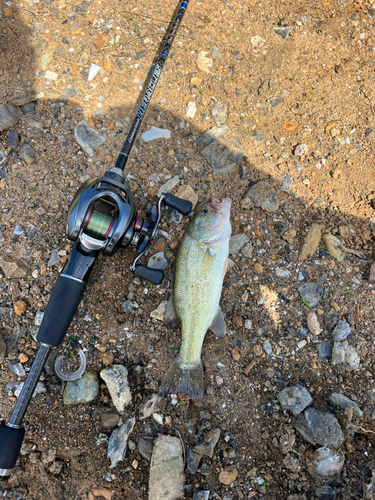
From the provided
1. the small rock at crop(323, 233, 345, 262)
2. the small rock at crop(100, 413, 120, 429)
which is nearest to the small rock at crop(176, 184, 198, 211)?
the small rock at crop(323, 233, 345, 262)

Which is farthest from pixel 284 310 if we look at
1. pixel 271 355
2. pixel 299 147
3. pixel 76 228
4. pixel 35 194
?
pixel 35 194

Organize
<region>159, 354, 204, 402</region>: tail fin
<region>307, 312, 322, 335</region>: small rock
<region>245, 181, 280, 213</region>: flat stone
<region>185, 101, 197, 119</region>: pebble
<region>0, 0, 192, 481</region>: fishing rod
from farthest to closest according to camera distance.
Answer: <region>185, 101, 197, 119</region>: pebble < <region>245, 181, 280, 213</region>: flat stone < <region>307, 312, 322, 335</region>: small rock < <region>159, 354, 204, 402</region>: tail fin < <region>0, 0, 192, 481</region>: fishing rod

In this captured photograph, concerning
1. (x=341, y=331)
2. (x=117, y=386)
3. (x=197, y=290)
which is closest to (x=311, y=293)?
(x=341, y=331)

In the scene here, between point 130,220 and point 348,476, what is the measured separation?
131 inches

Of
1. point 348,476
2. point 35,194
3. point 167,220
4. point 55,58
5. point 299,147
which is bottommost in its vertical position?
point 348,476

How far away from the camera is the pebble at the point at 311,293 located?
12.1ft

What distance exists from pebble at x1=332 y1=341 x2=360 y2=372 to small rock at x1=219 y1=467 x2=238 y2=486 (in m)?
1.54

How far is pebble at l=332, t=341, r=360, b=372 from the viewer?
3.52 meters

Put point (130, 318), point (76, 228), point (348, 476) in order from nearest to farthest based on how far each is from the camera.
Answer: point (76, 228) → point (348, 476) → point (130, 318)

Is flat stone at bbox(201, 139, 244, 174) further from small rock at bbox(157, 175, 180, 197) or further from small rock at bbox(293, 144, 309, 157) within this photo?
small rock at bbox(293, 144, 309, 157)

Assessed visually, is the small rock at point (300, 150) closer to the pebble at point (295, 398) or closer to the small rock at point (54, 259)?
the pebble at point (295, 398)

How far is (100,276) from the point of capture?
11.7 feet

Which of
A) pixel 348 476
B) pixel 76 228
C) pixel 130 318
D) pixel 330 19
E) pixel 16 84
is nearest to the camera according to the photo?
pixel 76 228

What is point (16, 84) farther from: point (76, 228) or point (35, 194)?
point (76, 228)
